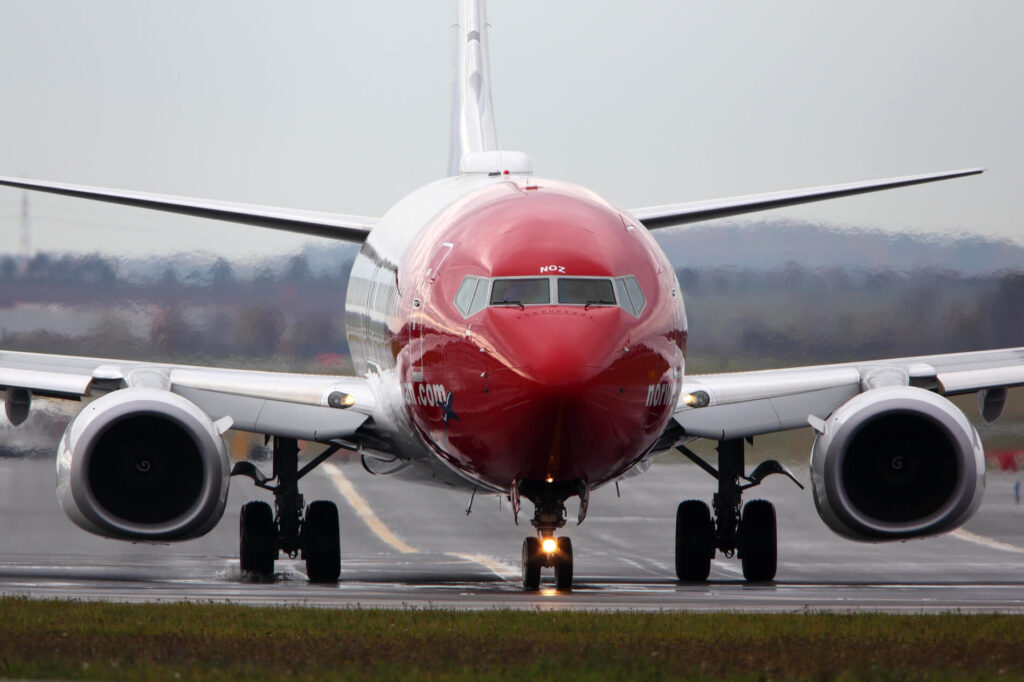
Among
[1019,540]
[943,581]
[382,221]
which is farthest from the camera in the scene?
[1019,540]

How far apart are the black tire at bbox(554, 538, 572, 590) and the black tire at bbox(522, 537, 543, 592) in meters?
0.16

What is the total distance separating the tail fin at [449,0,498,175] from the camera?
24891mm

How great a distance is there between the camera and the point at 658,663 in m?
9.56

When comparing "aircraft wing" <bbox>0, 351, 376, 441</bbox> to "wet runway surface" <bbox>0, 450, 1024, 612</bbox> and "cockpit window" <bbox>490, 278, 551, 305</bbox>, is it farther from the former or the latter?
"cockpit window" <bbox>490, 278, 551, 305</bbox>

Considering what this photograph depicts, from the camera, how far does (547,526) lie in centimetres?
1522

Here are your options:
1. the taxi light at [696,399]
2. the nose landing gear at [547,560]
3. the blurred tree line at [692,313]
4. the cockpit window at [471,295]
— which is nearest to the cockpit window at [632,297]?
the cockpit window at [471,295]

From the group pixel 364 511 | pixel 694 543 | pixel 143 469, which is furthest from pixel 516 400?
pixel 364 511

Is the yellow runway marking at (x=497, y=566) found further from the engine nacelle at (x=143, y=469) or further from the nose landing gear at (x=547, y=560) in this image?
the engine nacelle at (x=143, y=469)

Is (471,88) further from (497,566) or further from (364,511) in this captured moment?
(497,566)

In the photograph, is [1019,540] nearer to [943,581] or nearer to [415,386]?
[943,581]

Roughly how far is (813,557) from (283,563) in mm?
6021

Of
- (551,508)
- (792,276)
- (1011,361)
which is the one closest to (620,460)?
(551,508)

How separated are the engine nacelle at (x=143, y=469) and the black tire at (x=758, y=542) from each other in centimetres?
533

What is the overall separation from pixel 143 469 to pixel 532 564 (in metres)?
3.46
